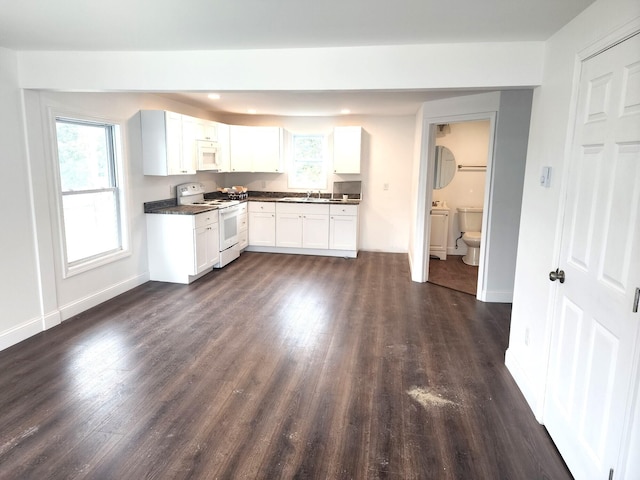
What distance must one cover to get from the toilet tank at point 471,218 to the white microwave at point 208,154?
3.94 m

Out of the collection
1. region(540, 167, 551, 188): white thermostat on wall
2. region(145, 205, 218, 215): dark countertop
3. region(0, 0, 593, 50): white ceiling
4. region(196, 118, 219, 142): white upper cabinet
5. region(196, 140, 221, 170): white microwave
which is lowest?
region(145, 205, 218, 215): dark countertop

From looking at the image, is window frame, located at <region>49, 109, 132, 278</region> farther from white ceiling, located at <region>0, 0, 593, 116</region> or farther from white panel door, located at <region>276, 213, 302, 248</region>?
white panel door, located at <region>276, 213, 302, 248</region>

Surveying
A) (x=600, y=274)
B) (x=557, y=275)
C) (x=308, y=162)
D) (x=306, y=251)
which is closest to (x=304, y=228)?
(x=306, y=251)

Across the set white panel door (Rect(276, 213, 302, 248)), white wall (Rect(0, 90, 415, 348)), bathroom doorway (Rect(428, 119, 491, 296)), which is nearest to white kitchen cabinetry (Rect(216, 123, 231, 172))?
white wall (Rect(0, 90, 415, 348))

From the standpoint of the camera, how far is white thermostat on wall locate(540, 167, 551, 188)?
94.6 inches

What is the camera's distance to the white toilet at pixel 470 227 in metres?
6.15

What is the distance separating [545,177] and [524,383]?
4.45ft

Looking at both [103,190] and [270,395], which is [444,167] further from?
[270,395]

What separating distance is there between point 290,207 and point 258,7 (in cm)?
446

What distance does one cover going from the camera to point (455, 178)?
662 centimetres

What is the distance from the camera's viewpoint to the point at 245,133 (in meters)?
6.73

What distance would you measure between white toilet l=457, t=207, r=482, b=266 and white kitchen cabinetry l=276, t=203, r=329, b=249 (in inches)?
86.2

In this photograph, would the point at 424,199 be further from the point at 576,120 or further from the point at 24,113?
the point at 24,113

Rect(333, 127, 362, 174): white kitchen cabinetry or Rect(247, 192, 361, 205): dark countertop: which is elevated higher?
Rect(333, 127, 362, 174): white kitchen cabinetry
